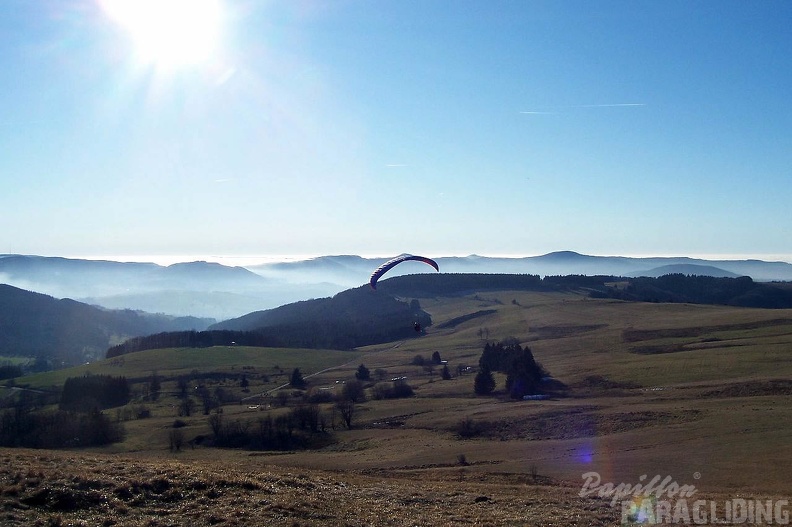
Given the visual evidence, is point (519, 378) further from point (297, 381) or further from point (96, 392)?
point (96, 392)

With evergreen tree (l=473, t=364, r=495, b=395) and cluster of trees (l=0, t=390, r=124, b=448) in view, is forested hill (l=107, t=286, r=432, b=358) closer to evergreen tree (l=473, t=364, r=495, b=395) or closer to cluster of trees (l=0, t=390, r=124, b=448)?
evergreen tree (l=473, t=364, r=495, b=395)

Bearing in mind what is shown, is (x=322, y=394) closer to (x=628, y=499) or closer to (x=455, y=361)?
(x=455, y=361)

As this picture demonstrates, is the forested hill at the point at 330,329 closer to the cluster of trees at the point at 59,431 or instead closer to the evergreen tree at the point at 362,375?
the evergreen tree at the point at 362,375

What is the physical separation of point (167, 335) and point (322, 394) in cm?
8623

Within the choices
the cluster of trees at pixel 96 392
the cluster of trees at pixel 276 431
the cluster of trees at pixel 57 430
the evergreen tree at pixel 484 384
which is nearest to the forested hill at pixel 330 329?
the cluster of trees at pixel 96 392

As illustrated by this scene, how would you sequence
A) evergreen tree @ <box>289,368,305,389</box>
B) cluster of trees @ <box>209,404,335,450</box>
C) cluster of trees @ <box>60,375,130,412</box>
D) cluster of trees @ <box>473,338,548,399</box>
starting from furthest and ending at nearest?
evergreen tree @ <box>289,368,305,389</box> → cluster of trees @ <box>60,375,130,412</box> → cluster of trees @ <box>473,338,548,399</box> → cluster of trees @ <box>209,404,335,450</box>

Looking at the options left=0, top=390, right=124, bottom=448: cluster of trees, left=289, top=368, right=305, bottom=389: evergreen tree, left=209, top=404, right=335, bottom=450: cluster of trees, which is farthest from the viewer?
left=289, top=368, right=305, bottom=389: evergreen tree

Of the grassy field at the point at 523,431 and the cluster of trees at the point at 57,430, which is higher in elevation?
the grassy field at the point at 523,431

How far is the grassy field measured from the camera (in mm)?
21641

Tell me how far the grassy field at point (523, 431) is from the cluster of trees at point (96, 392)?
6.04 m

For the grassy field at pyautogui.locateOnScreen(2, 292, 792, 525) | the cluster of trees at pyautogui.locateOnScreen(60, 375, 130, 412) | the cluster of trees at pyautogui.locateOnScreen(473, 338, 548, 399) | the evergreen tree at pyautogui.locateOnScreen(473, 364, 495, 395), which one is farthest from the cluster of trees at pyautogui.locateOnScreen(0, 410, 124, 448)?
the cluster of trees at pyautogui.locateOnScreen(473, 338, 548, 399)

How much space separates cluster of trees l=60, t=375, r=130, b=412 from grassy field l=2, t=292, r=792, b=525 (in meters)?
6.04

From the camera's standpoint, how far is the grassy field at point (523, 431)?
21641 mm

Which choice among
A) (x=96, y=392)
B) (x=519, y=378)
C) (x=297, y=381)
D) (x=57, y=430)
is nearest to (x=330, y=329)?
(x=297, y=381)
